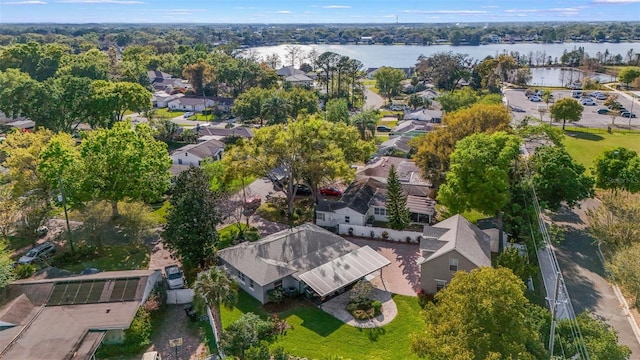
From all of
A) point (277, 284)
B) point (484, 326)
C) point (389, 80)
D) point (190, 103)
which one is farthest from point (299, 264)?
point (389, 80)

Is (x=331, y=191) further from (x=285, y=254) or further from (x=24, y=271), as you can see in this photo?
(x=24, y=271)

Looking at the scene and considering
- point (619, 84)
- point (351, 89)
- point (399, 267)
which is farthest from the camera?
point (619, 84)

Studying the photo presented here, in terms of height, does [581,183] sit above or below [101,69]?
below

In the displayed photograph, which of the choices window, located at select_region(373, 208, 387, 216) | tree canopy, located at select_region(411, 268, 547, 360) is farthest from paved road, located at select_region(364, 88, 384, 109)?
tree canopy, located at select_region(411, 268, 547, 360)

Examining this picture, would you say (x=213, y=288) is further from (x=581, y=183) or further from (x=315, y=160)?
(x=581, y=183)

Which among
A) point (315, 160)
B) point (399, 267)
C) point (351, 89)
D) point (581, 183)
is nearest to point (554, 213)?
point (581, 183)

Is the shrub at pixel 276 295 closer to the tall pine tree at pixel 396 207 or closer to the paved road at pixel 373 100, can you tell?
the tall pine tree at pixel 396 207

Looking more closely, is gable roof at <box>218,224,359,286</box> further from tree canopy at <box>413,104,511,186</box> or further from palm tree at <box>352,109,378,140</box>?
palm tree at <box>352,109,378,140</box>
